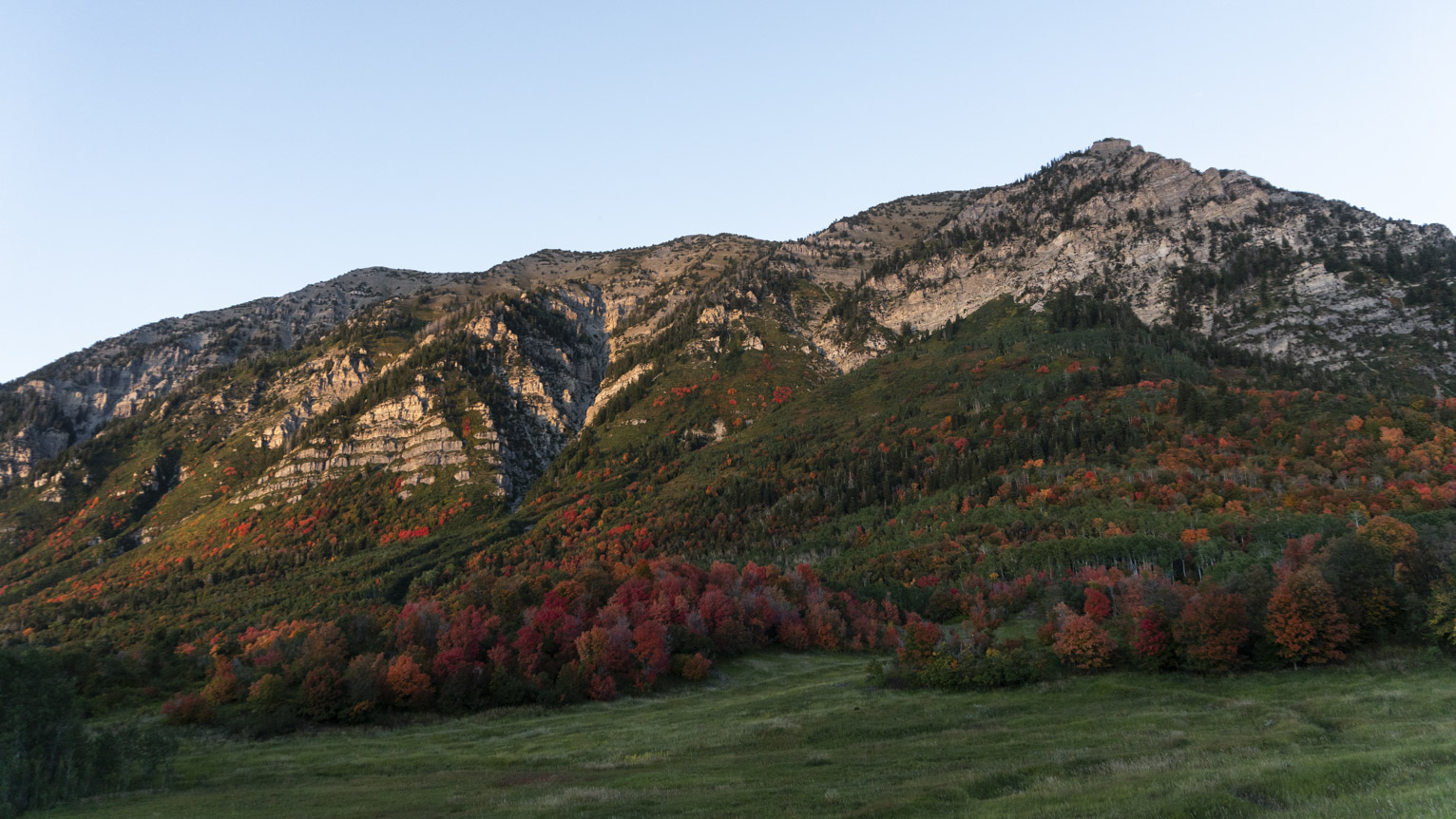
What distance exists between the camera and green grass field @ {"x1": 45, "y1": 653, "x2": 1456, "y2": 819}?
28609 mm

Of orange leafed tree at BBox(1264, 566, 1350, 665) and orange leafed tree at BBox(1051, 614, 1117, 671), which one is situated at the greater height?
orange leafed tree at BBox(1264, 566, 1350, 665)

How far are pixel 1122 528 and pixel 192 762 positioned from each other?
547 ft

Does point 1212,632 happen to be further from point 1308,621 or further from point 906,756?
point 906,756

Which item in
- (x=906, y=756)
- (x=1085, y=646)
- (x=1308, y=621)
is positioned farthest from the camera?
(x=1085, y=646)

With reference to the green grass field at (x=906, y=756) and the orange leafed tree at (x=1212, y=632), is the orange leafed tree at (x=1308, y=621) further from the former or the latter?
the orange leafed tree at (x=1212, y=632)

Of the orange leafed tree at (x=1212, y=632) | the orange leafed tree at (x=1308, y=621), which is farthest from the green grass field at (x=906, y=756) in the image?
the orange leafed tree at (x=1212, y=632)

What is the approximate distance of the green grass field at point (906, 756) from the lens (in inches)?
1126

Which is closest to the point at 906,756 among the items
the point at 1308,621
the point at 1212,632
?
the point at 1212,632

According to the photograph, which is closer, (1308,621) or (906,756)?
(906,756)

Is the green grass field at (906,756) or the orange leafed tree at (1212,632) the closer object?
the green grass field at (906,756)

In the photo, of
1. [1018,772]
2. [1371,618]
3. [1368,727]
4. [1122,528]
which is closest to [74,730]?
[1018,772]

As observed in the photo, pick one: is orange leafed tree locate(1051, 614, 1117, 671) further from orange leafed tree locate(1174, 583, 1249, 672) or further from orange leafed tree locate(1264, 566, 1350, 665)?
orange leafed tree locate(1264, 566, 1350, 665)

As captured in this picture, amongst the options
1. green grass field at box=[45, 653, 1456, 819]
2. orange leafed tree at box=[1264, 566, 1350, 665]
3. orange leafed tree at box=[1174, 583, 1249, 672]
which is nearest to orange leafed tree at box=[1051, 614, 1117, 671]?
green grass field at box=[45, 653, 1456, 819]

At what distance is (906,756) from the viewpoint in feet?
153
